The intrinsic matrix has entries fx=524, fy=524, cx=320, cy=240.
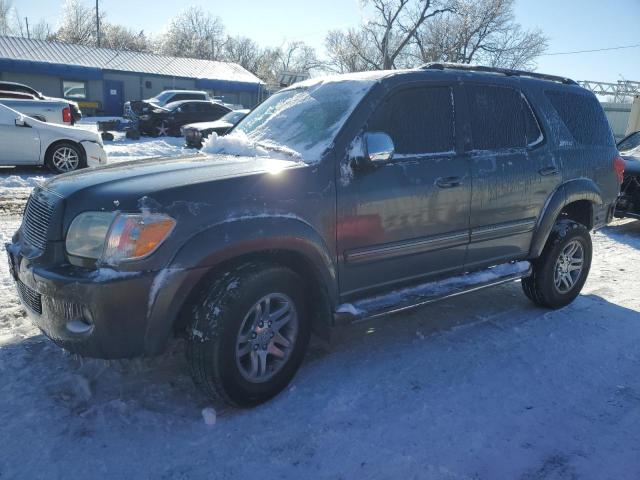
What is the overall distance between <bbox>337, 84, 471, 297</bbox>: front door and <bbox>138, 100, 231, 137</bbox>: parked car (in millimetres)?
18386

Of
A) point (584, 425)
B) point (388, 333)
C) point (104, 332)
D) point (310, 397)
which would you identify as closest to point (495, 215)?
point (388, 333)

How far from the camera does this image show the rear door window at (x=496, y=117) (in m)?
3.90

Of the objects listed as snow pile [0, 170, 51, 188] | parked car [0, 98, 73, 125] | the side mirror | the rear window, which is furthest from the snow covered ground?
parked car [0, 98, 73, 125]

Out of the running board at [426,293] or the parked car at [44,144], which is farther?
the parked car at [44,144]

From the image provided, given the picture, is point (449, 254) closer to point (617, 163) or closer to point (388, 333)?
point (388, 333)

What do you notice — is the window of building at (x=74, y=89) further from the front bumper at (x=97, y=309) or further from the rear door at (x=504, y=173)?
the front bumper at (x=97, y=309)

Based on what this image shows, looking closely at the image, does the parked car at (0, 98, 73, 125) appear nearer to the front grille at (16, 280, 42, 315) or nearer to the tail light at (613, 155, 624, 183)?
the front grille at (16, 280, 42, 315)

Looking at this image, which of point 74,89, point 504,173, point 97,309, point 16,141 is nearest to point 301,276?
point 97,309

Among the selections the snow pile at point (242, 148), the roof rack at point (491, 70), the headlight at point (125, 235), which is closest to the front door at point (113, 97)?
the snow pile at point (242, 148)

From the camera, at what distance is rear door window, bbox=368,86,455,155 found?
11.4 feet

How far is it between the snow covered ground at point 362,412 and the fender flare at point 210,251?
549mm

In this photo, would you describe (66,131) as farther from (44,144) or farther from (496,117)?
(496,117)

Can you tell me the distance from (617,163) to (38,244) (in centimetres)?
494

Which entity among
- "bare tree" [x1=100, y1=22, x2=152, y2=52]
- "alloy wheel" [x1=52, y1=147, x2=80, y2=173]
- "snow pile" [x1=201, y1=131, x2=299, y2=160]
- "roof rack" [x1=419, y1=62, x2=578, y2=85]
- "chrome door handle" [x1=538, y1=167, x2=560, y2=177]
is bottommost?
"alloy wheel" [x1=52, y1=147, x2=80, y2=173]
